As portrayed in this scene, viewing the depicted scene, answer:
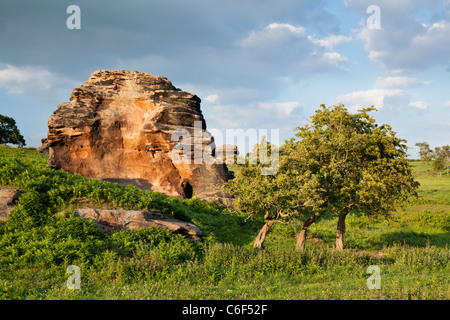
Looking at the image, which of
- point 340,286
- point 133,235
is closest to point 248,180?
point 133,235

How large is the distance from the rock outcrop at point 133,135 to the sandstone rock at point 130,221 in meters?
14.7

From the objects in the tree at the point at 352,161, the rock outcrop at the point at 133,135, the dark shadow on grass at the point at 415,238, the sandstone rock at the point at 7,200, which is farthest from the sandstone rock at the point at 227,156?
the dark shadow on grass at the point at 415,238

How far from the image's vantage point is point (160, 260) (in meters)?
15.0

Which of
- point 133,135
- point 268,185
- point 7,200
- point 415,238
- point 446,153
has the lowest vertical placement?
point 415,238

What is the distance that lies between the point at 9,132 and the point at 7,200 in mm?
71719

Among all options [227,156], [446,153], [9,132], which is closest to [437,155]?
[446,153]

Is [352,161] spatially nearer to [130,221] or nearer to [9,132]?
[130,221]

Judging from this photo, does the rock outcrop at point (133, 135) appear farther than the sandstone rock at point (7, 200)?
Yes

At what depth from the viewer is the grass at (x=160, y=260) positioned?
10.9 metres

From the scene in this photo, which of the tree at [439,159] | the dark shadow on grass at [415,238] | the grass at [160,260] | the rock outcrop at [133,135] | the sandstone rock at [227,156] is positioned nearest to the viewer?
the grass at [160,260]

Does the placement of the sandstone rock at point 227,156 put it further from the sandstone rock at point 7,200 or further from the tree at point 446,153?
the tree at point 446,153

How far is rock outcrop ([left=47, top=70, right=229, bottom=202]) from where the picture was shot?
1437 inches

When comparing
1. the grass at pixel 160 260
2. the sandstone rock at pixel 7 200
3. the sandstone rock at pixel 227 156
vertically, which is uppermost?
the sandstone rock at pixel 227 156

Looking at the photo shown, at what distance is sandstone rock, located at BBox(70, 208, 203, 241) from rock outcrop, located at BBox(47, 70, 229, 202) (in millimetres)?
14725
